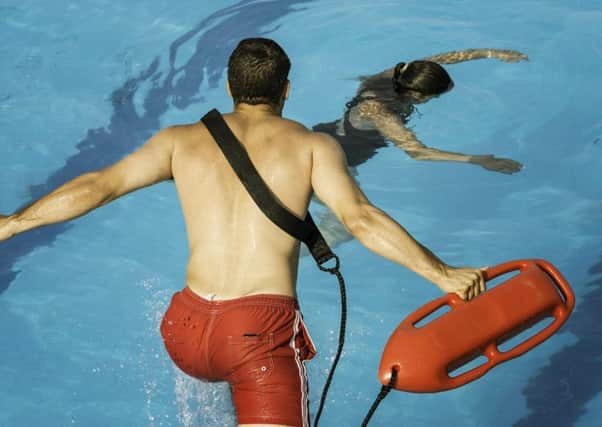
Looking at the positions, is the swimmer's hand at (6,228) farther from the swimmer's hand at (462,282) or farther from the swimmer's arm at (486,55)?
the swimmer's arm at (486,55)

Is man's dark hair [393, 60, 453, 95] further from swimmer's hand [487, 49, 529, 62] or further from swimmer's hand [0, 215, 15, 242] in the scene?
swimmer's hand [0, 215, 15, 242]

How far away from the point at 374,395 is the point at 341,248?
1.18 meters

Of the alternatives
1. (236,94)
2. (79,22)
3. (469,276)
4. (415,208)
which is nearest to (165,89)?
(79,22)

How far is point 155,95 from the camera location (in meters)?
7.32

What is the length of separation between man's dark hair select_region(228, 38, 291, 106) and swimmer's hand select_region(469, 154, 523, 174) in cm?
236

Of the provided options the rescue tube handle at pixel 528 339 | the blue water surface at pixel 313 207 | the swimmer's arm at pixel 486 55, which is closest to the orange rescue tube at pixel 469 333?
the rescue tube handle at pixel 528 339

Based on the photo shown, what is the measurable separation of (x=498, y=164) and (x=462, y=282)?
2581mm

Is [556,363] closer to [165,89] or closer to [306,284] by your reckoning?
[306,284]

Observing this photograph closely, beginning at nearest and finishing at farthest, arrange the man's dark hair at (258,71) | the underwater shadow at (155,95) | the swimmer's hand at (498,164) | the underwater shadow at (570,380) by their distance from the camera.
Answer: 1. the man's dark hair at (258,71)
2. the underwater shadow at (570,380)
3. the swimmer's hand at (498,164)
4. the underwater shadow at (155,95)

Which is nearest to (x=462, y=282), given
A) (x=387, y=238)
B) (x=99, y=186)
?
(x=387, y=238)

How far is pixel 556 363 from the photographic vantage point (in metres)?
4.82

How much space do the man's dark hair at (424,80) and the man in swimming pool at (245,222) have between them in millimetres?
2453

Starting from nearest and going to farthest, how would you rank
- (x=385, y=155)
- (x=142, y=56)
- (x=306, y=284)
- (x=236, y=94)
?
1. (x=236, y=94)
2. (x=306, y=284)
3. (x=385, y=155)
4. (x=142, y=56)

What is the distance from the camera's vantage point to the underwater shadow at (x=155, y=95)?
5883 mm
